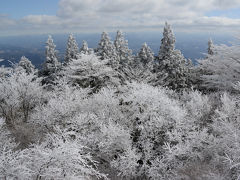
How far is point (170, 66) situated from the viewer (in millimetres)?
27828

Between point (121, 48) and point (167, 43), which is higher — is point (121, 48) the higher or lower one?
the lower one

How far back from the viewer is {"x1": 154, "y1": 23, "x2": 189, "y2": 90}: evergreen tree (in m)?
27.6

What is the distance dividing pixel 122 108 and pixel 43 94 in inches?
431

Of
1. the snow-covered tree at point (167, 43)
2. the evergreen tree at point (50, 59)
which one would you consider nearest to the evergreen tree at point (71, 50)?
the evergreen tree at point (50, 59)

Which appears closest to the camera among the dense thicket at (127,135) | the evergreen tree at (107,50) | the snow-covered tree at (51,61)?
the dense thicket at (127,135)

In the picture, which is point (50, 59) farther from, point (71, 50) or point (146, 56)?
point (146, 56)

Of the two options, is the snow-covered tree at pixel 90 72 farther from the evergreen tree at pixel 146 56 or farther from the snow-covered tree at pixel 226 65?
the snow-covered tree at pixel 226 65

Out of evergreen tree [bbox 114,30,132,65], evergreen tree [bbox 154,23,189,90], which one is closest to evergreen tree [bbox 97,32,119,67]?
evergreen tree [bbox 114,30,132,65]

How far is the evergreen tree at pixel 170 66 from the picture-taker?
2759cm

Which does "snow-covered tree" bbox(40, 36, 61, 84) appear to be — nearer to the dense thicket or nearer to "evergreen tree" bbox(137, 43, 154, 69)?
the dense thicket

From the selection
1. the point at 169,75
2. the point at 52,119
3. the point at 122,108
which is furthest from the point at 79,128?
the point at 169,75

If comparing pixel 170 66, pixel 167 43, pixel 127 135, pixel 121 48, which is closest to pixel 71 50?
pixel 121 48

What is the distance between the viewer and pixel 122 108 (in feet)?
54.1

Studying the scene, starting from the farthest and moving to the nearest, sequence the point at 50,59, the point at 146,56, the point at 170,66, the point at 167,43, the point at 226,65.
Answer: the point at 50,59
the point at 146,56
the point at 167,43
the point at 170,66
the point at 226,65
